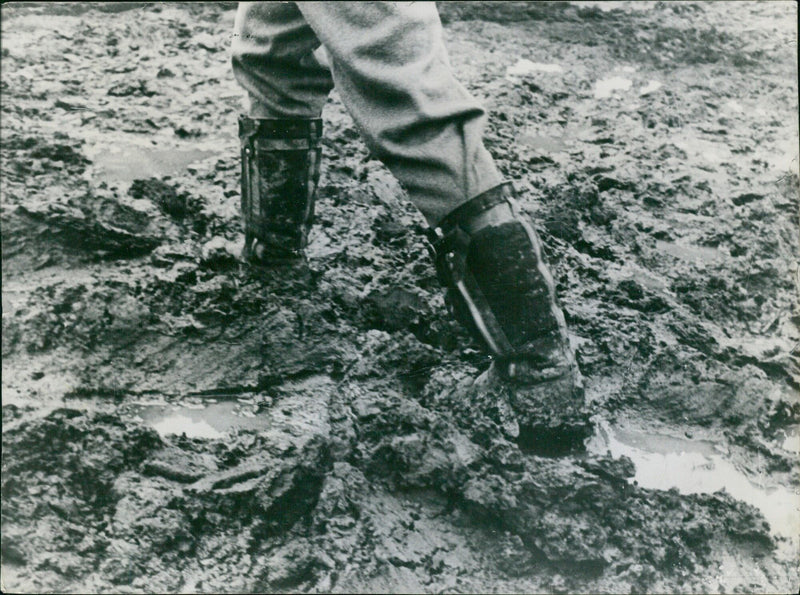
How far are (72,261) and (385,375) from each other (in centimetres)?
78

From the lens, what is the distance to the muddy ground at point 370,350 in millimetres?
1231

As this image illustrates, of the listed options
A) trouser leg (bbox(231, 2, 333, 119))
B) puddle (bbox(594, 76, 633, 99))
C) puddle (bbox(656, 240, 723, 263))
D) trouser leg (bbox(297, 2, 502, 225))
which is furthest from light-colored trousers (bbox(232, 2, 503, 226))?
puddle (bbox(594, 76, 633, 99))

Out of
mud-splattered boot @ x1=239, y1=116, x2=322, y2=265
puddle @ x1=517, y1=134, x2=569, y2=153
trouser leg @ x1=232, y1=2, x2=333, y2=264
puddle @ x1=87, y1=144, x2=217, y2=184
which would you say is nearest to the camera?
trouser leg @ x1=232, y1=2, x2=333, y2=264

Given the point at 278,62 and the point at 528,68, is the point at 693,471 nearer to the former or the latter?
the point at 278,62

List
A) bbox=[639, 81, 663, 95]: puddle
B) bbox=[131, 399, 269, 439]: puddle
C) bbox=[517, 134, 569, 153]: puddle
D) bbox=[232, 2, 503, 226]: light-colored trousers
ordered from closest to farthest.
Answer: bbox=[232, 2, 503, 226]: light-colored trousers
bbox=[131, 399, 269, 439]: puddle
bbox=[517, 134, 569, 153]: puddle
bbox=[639, 81, 663, 95]: puddle

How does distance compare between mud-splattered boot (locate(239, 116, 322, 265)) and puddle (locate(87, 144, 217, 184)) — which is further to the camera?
puddle (locate(87, 144, 217, 184))

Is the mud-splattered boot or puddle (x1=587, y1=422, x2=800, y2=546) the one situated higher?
the mud-splattered boot

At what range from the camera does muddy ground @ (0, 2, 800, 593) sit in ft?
4.04

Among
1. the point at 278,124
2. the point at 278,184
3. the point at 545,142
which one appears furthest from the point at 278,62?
the point at 545,142

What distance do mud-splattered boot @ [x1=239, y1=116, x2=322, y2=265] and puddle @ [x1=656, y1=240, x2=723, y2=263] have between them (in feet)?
2.87

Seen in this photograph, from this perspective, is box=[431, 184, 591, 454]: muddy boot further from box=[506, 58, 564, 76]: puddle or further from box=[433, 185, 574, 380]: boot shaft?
box=[506, 58, 564, 76]: puddle

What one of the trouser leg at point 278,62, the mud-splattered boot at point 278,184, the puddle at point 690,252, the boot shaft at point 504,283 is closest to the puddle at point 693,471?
the boot shaft at point 504,283

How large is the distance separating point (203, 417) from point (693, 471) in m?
0.94

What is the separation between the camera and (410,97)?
120 cm
